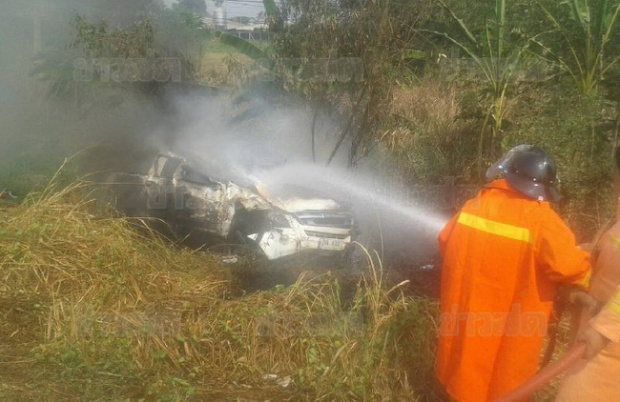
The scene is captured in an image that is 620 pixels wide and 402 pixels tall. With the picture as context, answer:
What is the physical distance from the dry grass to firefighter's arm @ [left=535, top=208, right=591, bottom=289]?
1509mm

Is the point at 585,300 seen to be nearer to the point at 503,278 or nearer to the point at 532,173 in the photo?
the point at 503,278

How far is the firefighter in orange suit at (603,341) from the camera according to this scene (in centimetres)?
249

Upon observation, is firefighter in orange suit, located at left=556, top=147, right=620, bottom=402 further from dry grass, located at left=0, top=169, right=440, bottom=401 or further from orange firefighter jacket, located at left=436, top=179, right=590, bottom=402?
dry grass, located at left=0, top=169, right=440, bottom=401

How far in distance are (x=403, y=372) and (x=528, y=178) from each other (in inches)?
66.7

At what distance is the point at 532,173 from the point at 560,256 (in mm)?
413

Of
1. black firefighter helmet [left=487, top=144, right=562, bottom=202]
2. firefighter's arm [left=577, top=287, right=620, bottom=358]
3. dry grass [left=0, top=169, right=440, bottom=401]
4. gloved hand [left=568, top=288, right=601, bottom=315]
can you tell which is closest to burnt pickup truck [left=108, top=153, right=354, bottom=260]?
dry grass [left=0, top=169, right=440, bottom=401]

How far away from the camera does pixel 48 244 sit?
547 centimetres

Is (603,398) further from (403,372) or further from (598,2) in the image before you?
(598,2)

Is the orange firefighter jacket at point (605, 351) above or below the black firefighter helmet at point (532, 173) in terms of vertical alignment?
below

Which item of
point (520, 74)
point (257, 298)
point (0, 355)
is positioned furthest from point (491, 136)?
point (0, 355)

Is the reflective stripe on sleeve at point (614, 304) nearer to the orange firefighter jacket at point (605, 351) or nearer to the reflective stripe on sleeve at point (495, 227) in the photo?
the orange firefighter jacket at point (605, 351)

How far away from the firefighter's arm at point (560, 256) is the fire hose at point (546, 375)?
0.28 metres

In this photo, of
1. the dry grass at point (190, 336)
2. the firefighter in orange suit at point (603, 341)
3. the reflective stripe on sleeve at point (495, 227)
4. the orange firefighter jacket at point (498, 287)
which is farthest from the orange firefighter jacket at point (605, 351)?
the dry grass at point (190, 336)

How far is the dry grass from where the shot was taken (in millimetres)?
4043
